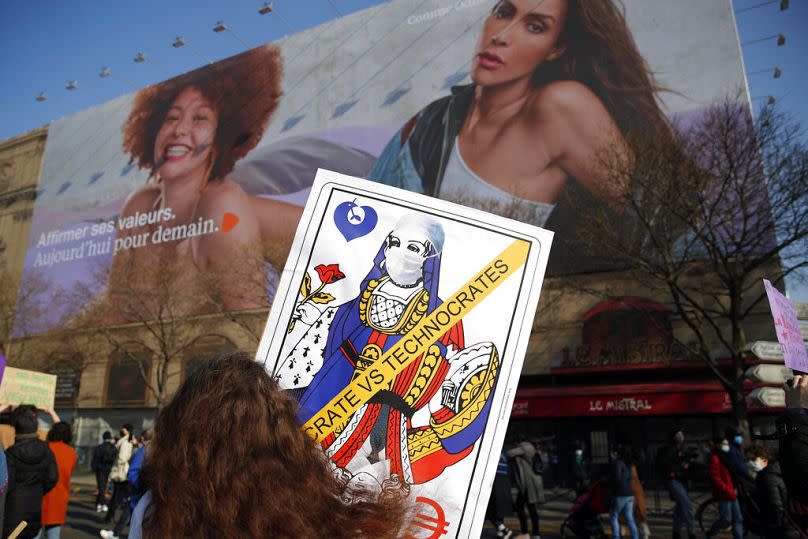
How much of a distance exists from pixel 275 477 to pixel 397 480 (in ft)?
2.04

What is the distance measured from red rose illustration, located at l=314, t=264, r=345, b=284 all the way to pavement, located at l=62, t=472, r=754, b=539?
10188 mm

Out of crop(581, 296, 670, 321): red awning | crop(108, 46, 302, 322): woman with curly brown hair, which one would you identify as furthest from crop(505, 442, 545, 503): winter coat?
crop(108, 46, 302, 322): woman with curly brown hair

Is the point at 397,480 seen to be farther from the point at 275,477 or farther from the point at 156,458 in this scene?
the point at 156,458

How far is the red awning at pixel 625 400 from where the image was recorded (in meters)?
19.9

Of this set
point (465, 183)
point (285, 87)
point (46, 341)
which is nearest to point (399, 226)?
point (465, 183)

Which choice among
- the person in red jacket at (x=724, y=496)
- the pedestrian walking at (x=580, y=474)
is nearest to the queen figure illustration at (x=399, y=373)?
the person in red jacket at (x=724, y=496)

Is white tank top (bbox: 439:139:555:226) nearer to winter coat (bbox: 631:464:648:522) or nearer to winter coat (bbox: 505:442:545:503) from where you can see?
winter coat (bbox: 505:442:545:503)

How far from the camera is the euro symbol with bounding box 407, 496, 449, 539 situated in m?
1.96

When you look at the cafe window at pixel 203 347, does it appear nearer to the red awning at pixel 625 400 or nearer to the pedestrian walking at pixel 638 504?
the red awning at pixel 625 400

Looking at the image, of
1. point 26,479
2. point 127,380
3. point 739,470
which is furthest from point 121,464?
point 127,380

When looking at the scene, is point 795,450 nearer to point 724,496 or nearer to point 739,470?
point 739,470

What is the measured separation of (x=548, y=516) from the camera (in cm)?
1500

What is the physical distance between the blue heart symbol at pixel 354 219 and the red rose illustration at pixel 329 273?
0.38 ft

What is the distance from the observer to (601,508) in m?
A: 9.98
